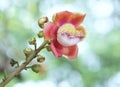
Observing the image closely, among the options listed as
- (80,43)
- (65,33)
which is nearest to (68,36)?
(65,33)

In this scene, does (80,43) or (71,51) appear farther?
(80,43)

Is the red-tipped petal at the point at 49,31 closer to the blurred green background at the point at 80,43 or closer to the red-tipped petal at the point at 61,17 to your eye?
the red-tipped petal at the point at 61,17

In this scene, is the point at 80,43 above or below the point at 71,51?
below

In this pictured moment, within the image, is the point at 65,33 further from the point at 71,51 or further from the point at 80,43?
the point at 80,43

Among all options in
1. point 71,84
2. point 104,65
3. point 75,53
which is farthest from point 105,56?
point 75,53

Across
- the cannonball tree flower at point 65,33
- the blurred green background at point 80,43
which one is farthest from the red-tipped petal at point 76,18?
the blurred green background at point 80,43

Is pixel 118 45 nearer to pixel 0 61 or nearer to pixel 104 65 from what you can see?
pixel 104 65

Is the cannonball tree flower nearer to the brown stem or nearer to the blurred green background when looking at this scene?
the brown stem
